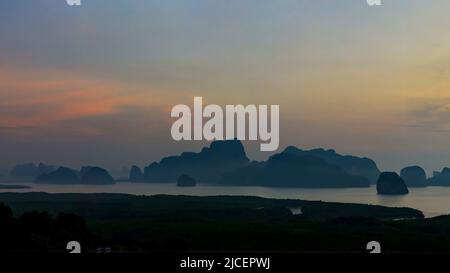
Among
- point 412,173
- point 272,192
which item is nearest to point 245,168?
point 272,192

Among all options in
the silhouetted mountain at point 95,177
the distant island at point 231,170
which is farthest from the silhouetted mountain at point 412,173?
the silhouetted mountain at point 95,177

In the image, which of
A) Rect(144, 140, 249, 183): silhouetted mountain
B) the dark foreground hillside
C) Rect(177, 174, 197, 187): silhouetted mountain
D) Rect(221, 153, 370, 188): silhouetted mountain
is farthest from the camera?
the dark foreground hillside

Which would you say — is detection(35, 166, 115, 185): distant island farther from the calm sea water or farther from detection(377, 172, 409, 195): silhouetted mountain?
detection(377, 172, 409, 195): silhouetted mountain

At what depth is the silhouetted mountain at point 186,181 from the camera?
26.4 feet

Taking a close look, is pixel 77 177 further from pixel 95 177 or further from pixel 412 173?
pixel 412 173

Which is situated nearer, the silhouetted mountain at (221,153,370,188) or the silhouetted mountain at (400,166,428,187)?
the silhouetted mountain at (400,166,428,187)

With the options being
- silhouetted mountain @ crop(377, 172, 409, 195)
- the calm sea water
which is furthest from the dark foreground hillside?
silhouetted mountain @ crop(377, 172, 409, 195)

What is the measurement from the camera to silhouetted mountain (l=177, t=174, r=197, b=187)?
8032 mm

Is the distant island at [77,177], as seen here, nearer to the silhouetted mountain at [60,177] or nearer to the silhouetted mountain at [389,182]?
the silhouetted mountain at [60,177]
